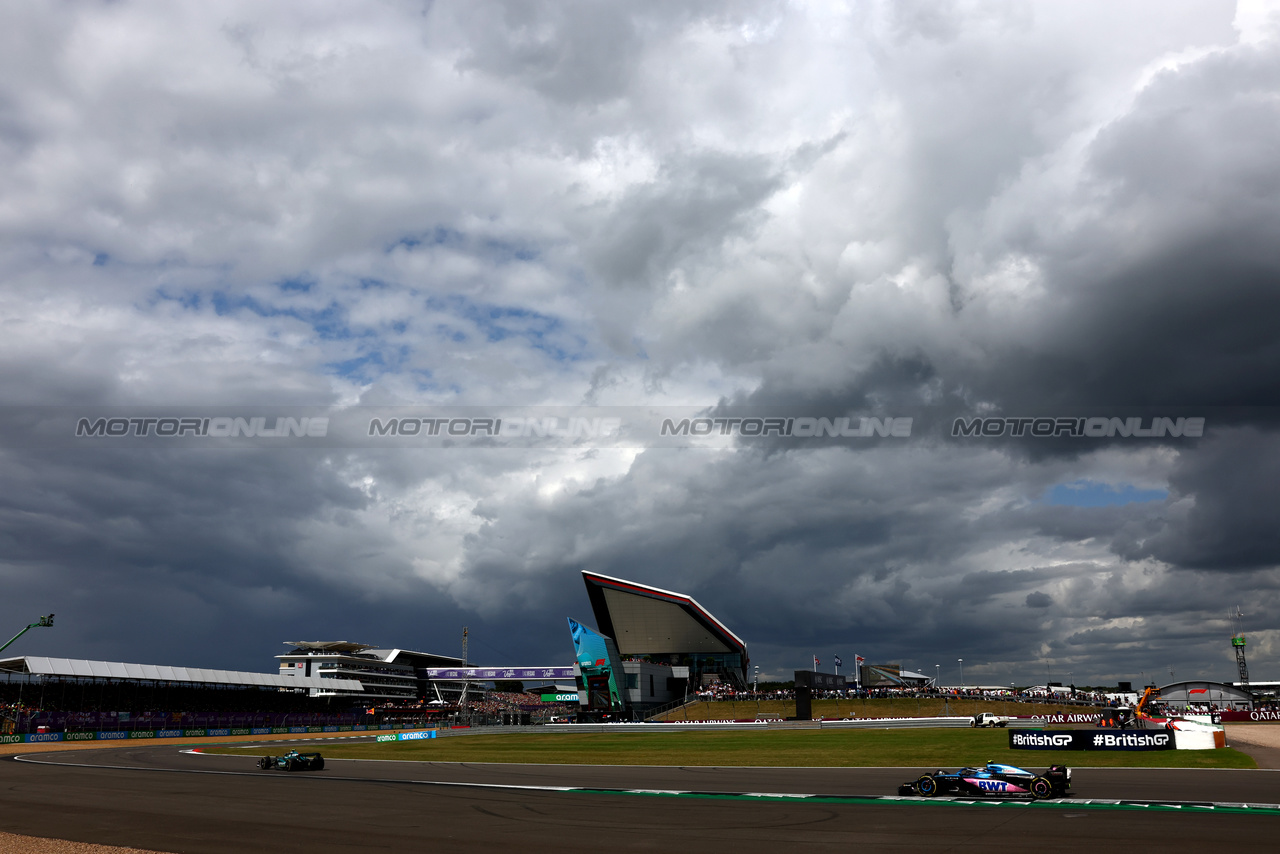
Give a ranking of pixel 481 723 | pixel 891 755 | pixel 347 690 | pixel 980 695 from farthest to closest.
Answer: pixel 347 690, pixel 481 723, pixel 980 695, pixel 891 755

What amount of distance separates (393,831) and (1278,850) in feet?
63.4

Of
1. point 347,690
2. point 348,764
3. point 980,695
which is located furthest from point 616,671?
point 348,764

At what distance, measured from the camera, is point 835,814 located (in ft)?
73.8

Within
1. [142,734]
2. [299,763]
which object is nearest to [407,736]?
[142,734]

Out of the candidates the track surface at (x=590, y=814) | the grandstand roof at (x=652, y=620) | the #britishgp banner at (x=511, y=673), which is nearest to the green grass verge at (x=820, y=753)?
the track surface at (x=590, y=814)

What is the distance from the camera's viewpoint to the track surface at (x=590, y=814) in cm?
1839

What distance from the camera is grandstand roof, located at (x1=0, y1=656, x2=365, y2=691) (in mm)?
82500

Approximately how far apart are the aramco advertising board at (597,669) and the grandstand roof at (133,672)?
157 feet

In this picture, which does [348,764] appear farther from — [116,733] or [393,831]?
[116,733]

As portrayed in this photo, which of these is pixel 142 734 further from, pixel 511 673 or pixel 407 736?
pixel 511 673

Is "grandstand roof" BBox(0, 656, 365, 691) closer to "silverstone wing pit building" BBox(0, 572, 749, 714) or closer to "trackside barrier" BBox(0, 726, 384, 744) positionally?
"silverstone wing pit building" BBox(0, 572, 749, 714)

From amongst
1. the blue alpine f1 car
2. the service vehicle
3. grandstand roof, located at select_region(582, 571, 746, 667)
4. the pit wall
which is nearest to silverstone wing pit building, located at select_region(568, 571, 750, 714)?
grandstand roof, located at select_region(582, 571, 746, 667)

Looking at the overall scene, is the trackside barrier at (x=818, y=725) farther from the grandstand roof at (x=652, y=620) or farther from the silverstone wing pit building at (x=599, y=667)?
the grandstand roof at (x=652, y=620)

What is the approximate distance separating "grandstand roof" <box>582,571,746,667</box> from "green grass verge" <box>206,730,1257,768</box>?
74.4 meters
